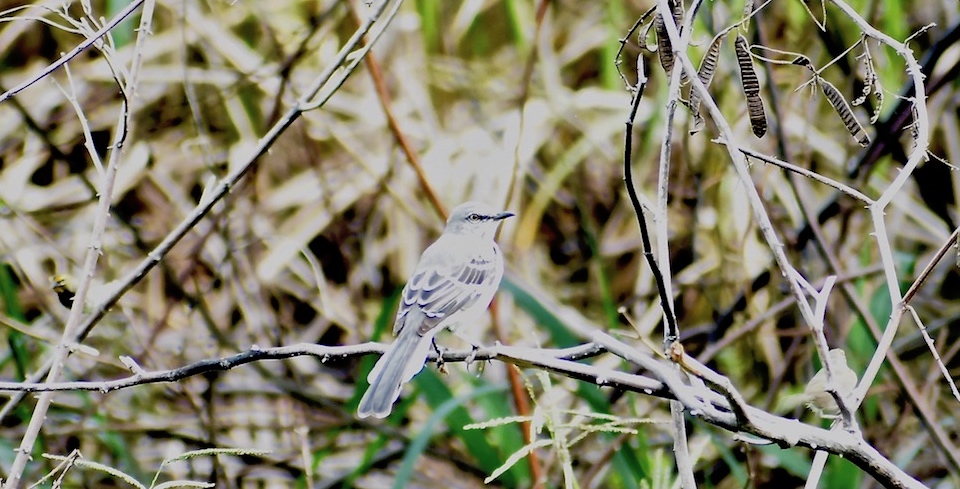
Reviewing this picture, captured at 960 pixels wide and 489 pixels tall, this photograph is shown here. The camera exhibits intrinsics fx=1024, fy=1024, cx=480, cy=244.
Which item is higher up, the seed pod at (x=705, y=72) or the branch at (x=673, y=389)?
the seed pod at (x=705, y=72)

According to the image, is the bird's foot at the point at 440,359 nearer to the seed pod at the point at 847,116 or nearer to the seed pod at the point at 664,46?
the seed pod at the point at 664,46

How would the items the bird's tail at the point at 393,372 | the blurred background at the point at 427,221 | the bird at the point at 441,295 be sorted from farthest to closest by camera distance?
1. the blurred background at the point at 427,221
2. the bird at the point at 441,295
3. the bird's tail at the point at 393,372

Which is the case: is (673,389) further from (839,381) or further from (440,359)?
(440,359)

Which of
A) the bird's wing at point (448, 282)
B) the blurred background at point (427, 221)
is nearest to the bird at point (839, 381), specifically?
the bird's wing at point (448, 282)

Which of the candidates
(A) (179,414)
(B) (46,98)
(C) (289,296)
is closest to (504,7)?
(C) (289,296)

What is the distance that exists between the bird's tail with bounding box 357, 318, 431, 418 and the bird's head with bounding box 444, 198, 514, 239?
0.96 meters

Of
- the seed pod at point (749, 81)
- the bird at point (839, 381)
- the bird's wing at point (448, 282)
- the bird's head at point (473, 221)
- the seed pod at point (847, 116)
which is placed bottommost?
the bird at point (839, 381)

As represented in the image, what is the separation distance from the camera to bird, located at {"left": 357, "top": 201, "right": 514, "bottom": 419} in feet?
9.10

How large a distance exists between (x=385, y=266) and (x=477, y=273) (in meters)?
2.83

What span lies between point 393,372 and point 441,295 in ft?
2.02

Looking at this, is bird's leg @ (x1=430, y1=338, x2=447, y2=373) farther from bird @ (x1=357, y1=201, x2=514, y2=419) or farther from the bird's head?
the bird's head

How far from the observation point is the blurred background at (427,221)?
4.90 meters

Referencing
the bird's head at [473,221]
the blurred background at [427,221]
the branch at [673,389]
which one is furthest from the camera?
the blurred background at [427,221]

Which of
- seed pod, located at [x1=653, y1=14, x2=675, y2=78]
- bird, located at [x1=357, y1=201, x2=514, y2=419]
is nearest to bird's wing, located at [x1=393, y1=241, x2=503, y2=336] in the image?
bird, located at [x1=357, y1=201, x2=514, y2=419]
